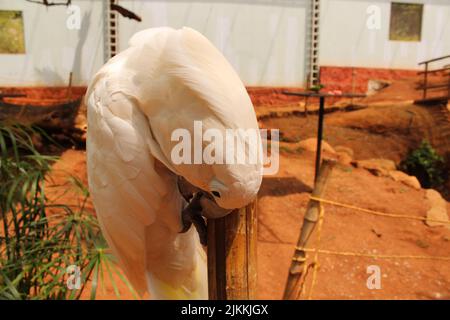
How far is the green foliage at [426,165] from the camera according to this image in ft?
9.41

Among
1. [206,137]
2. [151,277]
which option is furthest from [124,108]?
[151,277]

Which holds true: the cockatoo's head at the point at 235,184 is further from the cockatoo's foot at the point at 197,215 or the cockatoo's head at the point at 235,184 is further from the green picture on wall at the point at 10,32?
the green picture on wall at the point at 10,32

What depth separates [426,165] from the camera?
299 cm

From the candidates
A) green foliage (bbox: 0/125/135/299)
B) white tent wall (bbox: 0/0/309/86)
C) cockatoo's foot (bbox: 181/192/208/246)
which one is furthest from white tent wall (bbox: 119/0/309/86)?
cockatoo's foot (bbox: 181/192/208/246)

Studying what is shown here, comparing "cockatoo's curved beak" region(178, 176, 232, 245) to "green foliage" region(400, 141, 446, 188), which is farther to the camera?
"green foliage" region(400, 141, 446, 188)

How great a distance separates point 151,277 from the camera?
999 mm

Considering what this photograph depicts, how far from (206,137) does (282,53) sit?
1881 millimetres

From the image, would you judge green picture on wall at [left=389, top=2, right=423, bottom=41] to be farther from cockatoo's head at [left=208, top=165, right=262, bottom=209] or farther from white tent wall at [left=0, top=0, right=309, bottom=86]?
cockatoo's head at [left=208, top=165, right=262, bottom=209]

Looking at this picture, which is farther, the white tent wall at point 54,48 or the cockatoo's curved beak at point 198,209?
the white tent wall at point 54,48

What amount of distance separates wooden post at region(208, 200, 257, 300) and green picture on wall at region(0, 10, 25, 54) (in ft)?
5.89

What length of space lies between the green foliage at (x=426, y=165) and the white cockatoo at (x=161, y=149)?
8.23ft

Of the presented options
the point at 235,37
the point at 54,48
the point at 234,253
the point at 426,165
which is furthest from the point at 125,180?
the point at 426,165

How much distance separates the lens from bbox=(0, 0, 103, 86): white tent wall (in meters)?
2.07

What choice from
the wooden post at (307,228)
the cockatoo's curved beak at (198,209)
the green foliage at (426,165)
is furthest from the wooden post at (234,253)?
the green foliage at (426,165)
